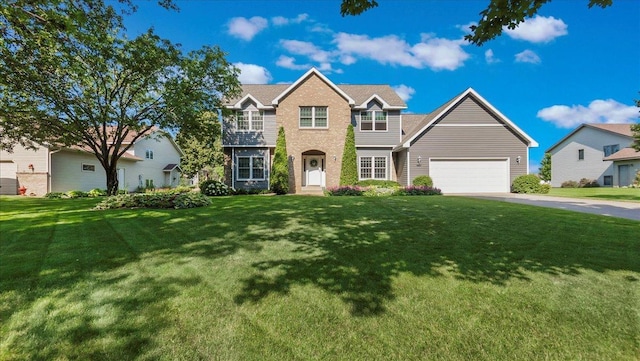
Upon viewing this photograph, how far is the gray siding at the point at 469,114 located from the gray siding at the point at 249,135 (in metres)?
11.9

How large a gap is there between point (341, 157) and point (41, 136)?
16302mm

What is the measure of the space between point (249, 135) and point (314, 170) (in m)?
5.31

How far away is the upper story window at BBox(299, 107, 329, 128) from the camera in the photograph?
20297 mm

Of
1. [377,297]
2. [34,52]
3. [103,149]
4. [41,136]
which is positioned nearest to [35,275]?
[377,297]

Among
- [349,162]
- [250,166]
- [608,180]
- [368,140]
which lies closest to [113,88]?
[250,166]

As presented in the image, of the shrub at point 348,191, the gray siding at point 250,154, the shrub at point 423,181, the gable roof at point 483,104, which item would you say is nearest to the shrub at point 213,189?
the gray siding at point 250,154

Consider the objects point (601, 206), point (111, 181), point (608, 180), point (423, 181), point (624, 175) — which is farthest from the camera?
point (608, 180)

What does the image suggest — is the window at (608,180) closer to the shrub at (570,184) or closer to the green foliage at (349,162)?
the shrub at (570,184)

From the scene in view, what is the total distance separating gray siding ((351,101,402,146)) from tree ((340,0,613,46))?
52.6 feet

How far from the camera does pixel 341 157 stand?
66.0ft

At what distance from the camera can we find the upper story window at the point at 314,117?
20297 mm

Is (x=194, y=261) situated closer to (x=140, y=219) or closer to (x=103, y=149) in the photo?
(x=140, y=219)

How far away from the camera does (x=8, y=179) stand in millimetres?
21391

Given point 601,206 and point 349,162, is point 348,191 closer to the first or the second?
point 349,162
